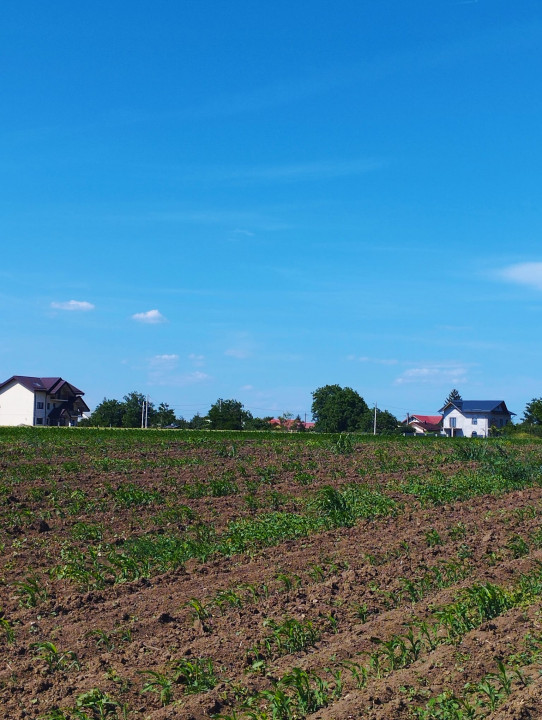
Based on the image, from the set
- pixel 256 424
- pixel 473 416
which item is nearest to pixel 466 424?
pixel 473 416

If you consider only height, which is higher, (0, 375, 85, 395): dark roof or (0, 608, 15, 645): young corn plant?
(0, 375, 85, 395): dark roof

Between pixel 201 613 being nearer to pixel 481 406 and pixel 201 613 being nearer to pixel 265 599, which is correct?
pixel 265 599

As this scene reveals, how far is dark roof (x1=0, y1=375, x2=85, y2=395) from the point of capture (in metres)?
85.4

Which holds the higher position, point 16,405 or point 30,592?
point 16,405

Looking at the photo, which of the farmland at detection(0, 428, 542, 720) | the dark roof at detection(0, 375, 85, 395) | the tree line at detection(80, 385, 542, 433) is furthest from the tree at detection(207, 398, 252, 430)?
the farmland at detection(0, 428, 542, 720)

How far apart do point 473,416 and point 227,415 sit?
34.1 metres

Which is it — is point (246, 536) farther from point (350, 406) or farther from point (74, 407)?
point (350, 406)

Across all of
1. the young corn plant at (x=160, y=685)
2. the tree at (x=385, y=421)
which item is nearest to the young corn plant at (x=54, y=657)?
the young corn plant at (x=160, y=685)

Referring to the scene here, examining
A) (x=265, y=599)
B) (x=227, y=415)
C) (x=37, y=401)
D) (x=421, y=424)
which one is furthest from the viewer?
(x=421, y=424)

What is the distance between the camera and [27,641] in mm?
7715

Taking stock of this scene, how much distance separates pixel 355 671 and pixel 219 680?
1.11 m

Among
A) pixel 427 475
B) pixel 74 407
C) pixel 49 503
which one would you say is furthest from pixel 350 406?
pixel 49 503

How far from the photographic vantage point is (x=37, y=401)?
85.8 m

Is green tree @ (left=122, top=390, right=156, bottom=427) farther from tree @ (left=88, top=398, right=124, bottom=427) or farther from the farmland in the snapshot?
the farmland
